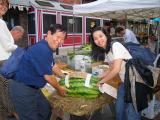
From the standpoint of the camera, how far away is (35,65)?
3672 millimetres

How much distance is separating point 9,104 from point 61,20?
18558 mm

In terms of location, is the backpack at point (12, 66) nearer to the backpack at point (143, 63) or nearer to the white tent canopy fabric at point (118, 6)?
the backpack at point (143, 63)

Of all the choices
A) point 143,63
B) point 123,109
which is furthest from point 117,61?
point 123,109

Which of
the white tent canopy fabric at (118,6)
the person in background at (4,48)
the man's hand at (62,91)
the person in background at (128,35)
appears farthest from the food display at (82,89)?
the person in background at (128,35)

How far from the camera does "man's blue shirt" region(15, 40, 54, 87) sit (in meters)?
3.67

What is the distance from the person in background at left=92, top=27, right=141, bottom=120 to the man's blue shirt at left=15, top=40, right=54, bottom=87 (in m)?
0.98

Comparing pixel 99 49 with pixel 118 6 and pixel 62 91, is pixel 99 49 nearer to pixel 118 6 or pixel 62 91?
pixel 62 91

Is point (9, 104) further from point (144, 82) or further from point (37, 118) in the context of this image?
point (144, 82)

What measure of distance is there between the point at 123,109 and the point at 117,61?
2.51ft

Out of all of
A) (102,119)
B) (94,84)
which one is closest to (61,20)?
(102,119)

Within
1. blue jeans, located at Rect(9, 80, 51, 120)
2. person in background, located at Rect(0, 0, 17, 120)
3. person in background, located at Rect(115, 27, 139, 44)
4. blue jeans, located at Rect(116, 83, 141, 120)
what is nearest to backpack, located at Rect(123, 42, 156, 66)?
blue jeans, located at Rect(116, 83, 141, 120)

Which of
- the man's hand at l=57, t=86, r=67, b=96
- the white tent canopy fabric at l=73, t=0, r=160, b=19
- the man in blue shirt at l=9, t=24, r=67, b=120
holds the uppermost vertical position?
the white tent canopy fabric at l=73, t=0, r=160, b=19

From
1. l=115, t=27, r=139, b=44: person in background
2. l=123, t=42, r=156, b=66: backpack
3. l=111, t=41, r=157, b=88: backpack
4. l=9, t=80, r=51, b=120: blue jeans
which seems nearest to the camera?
l=9, t=80, r=51, b=120: blue jeans

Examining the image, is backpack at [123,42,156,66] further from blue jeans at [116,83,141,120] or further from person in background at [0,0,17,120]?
person in background at [0,0,17,120]
